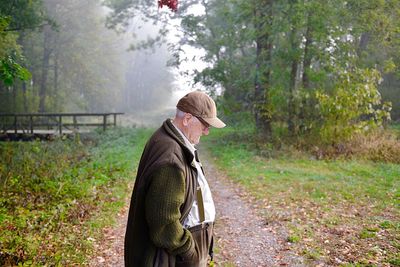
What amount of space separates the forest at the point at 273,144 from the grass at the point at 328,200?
31mm

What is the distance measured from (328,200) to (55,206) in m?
5.83

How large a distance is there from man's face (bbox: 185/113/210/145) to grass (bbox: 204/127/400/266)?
354cm

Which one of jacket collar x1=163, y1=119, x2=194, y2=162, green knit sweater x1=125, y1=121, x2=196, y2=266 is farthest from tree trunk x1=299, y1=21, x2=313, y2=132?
green knit sweater x1=125, y1=121, x2=196, y2=266

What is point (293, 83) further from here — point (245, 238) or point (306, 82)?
point (245, 238)

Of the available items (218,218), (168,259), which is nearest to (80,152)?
(218,218)

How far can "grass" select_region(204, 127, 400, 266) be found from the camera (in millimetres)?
5547

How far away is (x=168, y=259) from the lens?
8.31 ft

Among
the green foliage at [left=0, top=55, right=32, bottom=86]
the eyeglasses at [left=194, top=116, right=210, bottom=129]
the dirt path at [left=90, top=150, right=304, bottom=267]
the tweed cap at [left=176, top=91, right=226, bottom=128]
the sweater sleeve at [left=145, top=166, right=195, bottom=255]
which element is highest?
the green foliage at [left=0, top=55, right=32, bottom=86]

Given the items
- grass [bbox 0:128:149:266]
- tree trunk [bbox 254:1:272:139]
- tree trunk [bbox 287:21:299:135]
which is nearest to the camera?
grass [bbox 0:128:149:266]

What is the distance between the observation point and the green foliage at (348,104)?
13062 mm

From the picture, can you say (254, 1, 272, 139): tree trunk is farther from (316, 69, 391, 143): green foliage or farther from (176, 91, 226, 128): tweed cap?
(176, 91, 226, 128): tweed cap

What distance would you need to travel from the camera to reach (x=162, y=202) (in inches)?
92.7

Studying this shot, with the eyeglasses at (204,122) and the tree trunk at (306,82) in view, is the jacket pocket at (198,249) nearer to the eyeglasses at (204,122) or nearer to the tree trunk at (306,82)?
the eyeglasses at (204,122)

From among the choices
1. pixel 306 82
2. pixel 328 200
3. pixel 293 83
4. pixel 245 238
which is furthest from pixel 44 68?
pixel 245 238
